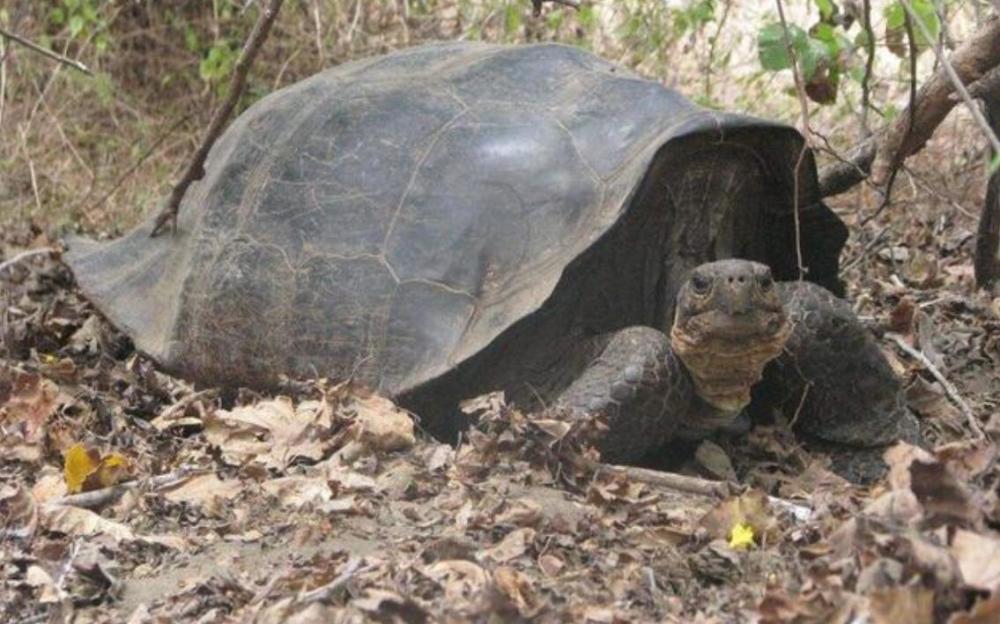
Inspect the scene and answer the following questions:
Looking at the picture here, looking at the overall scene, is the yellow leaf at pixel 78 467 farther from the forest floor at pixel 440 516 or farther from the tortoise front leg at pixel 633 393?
the tortoise front leg at pixel 633 393

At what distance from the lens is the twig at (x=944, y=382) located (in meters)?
4.66

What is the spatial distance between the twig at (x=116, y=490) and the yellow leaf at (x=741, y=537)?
1.44 meters

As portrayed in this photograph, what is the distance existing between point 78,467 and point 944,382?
252 centimetres

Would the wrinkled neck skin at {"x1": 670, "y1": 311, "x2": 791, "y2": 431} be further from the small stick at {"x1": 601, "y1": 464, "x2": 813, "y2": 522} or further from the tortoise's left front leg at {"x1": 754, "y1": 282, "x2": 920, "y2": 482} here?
the small stick at {"x1": 601, "y1": 464, "x2": 813, "y2": 522}

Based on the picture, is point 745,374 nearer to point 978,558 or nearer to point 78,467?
point 78,467

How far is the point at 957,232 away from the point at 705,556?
4426 millimetres

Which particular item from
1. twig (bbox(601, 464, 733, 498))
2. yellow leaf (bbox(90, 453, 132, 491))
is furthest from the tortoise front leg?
yellow leaf (bbox(90, 453, 132, 491))

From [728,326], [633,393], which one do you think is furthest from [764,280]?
[633,393]

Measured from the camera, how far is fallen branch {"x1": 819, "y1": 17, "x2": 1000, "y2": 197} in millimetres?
5172

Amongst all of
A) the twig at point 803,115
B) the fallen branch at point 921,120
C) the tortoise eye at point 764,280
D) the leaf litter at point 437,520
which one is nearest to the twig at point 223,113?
the leaf litter at point 437,520

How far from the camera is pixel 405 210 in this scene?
16.3ft

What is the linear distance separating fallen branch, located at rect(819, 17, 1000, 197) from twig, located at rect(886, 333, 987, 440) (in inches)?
21.1

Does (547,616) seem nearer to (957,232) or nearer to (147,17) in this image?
(957,232)

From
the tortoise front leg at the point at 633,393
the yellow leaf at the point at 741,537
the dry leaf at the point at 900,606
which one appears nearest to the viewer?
the dry leaf at the point at 900,606
